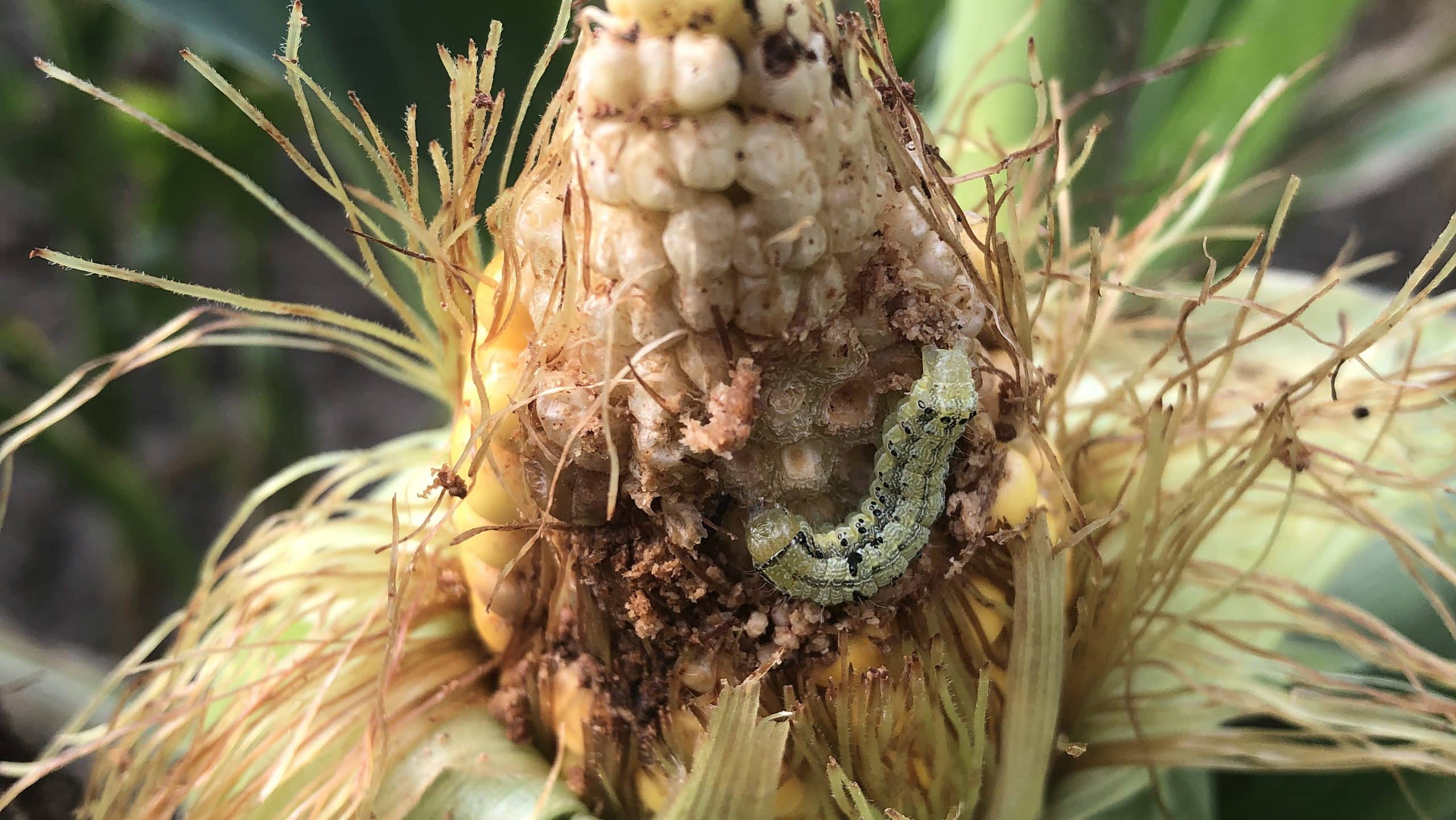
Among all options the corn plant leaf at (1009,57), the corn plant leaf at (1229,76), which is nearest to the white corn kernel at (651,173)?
the corn plant leaf at (1009,57)

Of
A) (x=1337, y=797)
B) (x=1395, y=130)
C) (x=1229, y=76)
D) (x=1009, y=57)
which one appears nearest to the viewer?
(x=1337, y=797)

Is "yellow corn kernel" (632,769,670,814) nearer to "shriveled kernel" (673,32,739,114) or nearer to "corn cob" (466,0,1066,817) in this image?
"corn cob" (466,0,1066,817)

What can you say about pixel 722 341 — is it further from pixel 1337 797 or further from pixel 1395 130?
pixel 1395 130

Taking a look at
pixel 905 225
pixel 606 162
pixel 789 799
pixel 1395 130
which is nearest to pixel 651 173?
pixel 606 162

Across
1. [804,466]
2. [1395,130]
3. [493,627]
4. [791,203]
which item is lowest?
[493,627]

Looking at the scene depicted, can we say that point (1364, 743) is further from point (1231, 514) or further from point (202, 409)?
point (202, 409)

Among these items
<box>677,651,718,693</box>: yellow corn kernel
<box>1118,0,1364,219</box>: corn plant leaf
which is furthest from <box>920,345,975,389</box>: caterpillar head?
<box>1118,0,1364,219</box>: corn plant leaf

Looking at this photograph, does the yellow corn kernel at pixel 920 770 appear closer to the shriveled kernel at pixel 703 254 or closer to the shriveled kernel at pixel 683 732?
the shriveled kernel at pixel 683 732

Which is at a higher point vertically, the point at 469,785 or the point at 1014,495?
the point at 1014,495

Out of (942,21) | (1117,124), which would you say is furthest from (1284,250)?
(1117,124)
